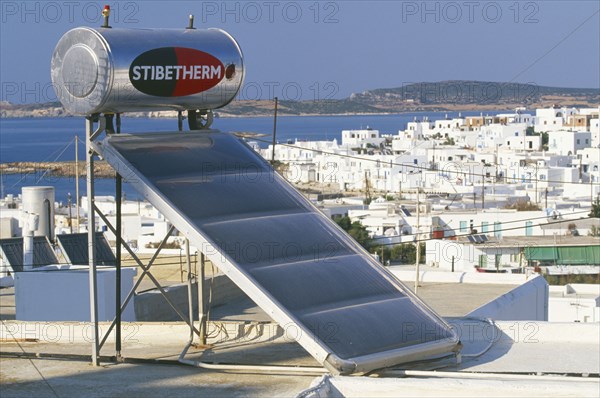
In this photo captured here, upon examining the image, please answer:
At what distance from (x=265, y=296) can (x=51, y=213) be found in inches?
457

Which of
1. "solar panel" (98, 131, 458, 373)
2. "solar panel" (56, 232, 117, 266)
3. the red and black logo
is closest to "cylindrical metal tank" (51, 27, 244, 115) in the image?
the red and black logo

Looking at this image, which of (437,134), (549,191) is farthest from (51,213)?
(437,134)

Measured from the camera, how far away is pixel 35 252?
16.4 meters

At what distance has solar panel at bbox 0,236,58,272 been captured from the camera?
53.8 ft

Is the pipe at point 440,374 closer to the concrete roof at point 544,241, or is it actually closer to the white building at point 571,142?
the concrete roof at point 544,241

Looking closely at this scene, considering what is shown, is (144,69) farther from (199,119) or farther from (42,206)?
(42,206)

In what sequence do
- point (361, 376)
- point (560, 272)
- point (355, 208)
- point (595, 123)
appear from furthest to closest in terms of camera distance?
point (595, 123)
point (355, 208)
point (560, 272)
point (361, 376)

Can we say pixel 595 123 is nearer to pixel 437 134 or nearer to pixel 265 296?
pixel 437 134

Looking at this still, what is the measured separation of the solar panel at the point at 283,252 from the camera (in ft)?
22.7

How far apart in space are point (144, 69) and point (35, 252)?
30.2ft

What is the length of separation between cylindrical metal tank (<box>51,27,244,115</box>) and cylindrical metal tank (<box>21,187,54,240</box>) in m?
9.71

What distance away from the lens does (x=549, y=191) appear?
7756 cm

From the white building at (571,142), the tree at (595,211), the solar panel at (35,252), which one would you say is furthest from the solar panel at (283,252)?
the white building at (571,142)

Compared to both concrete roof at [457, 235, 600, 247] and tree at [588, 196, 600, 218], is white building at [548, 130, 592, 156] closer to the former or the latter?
tree at [588, 196, 600, 218]
